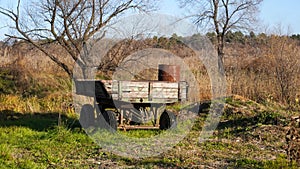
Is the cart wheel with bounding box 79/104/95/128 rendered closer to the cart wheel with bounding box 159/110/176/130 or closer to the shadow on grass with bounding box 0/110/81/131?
the shadow on grass with bounding box 0/110/81/131

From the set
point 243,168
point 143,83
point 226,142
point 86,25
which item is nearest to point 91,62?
point 86,25

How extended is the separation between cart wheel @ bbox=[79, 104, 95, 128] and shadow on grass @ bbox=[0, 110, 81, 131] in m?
0.16

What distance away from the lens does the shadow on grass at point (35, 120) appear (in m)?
10.6

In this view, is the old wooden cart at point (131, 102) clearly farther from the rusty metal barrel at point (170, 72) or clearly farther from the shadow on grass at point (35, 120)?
the shadow on grass at point (35, 120)

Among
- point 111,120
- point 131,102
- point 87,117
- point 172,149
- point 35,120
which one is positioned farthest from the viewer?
point 35,120

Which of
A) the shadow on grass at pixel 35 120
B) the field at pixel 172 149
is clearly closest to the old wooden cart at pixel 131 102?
the field at pixel 172 149

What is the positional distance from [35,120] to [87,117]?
7.09ft

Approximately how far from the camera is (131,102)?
357 inches

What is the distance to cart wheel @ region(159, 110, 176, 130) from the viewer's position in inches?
394

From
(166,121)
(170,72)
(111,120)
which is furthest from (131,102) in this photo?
(170,72)

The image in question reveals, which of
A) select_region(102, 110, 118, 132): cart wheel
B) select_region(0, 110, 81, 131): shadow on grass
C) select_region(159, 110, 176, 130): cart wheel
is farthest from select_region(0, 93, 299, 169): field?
select_region(159, 110, 176, 130): cart wheel

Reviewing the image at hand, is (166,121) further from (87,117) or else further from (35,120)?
(35,120)

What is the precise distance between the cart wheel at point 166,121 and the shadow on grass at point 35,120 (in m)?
2.06

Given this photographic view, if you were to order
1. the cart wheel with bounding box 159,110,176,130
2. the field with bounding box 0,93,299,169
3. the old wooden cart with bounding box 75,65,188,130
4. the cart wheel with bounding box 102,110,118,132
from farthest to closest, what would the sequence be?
the cart wheel with bounding box 159,110,176,130 → the cart wheel with bounding box 102,110,118,132 → the old wooden cart with bounding box 75,65,188,130 → the field with bounding box 0,93,299,169
